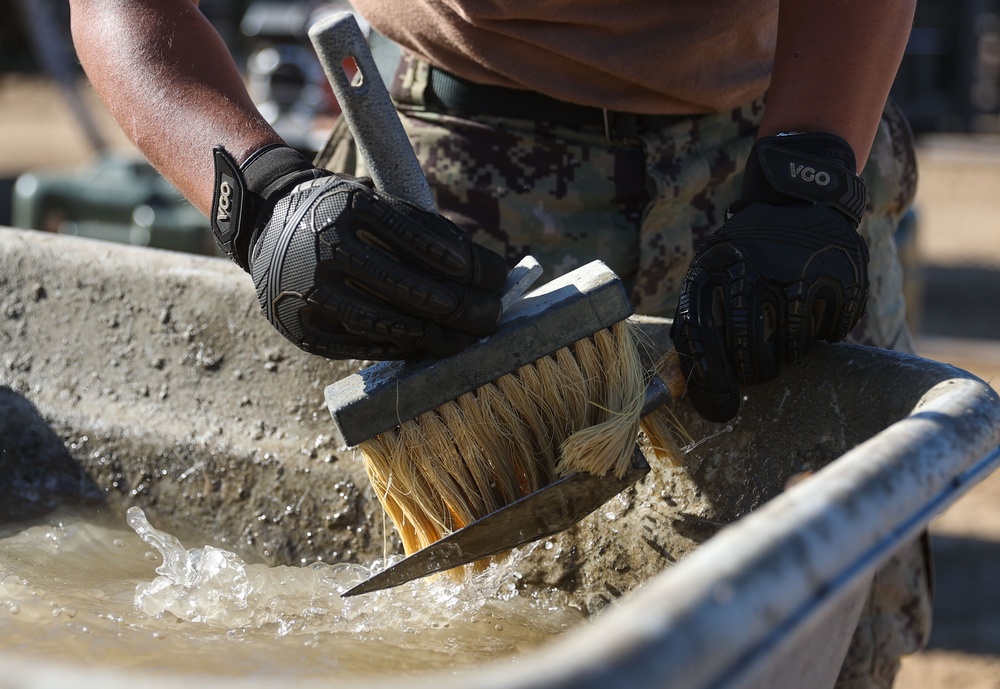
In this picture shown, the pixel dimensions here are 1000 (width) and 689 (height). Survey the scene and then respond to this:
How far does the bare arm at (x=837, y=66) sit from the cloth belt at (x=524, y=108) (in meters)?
0.25

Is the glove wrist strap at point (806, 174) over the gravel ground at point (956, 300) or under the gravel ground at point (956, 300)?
over

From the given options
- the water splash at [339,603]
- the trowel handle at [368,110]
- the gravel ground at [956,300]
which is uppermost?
the trowel handle at [368,110]

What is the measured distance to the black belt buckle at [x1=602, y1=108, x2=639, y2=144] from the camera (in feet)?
5.13

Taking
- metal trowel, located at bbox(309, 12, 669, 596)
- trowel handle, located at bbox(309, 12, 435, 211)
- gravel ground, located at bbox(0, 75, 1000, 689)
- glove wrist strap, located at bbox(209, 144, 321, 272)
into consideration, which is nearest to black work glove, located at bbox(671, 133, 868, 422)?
metal trowel, located at bbox(309, 12, 669, 596)

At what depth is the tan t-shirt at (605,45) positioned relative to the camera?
149cm

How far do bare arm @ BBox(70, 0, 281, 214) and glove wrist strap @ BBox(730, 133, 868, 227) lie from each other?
57 centimetres

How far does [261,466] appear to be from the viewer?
65.1 inches

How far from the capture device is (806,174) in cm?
127

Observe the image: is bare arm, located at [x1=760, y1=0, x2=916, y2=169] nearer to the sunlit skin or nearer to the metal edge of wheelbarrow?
the sunlit skin

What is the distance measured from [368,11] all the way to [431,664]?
37.4 inches

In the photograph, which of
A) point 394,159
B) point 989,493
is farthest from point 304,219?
point 989,493

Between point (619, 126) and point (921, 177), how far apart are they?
742cm

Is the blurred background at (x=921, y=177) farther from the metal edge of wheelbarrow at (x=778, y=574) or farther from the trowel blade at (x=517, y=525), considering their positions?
the metal edge of wheelbarrow at (x=778, y=574)

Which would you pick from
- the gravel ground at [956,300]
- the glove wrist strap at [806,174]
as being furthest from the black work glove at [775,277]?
the gravel ground at [956,300]
